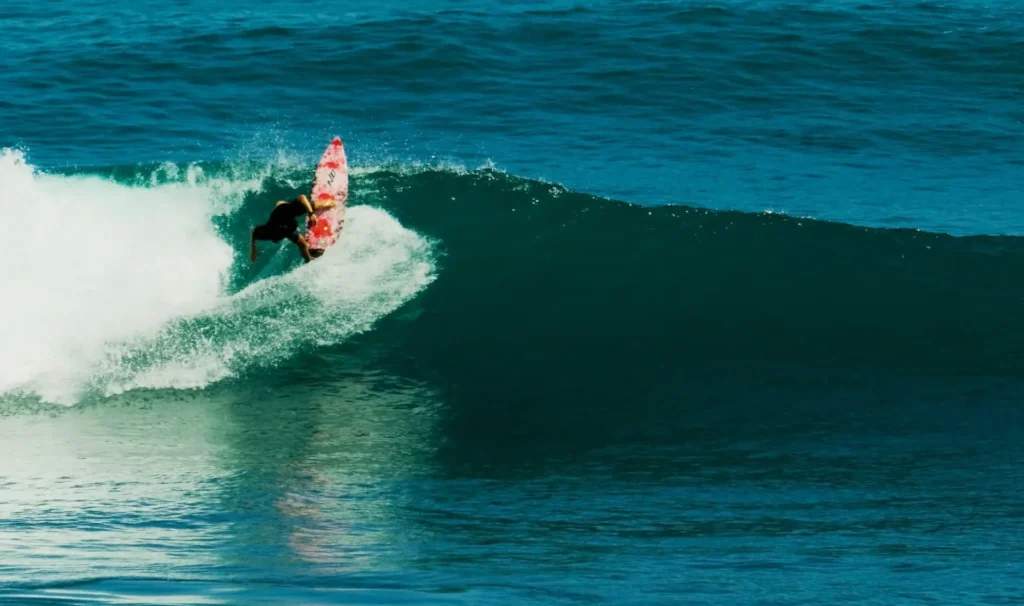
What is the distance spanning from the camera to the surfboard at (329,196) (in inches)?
517

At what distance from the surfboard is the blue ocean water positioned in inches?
28.0

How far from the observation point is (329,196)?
13492 millimetres

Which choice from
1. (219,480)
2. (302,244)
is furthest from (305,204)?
(219,480)

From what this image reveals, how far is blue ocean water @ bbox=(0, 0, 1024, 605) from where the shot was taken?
899 cm

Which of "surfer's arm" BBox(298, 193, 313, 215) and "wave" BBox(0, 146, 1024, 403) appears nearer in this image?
"surfer's arm" BBox(298, 193, 313, 215)

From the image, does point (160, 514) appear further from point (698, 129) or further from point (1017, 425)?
point (698, 129)

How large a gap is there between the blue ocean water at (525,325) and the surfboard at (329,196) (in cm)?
71

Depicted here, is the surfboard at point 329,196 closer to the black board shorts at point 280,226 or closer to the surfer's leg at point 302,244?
the surfer's leg at point 302,244

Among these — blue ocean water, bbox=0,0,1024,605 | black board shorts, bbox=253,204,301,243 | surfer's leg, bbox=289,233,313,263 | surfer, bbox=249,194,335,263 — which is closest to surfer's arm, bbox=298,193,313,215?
surfer, bbox=249,194,335,263

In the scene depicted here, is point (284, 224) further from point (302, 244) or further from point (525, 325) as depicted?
point (525, 325)

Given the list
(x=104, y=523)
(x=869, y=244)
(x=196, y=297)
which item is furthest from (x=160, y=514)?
(x=869, y=244)

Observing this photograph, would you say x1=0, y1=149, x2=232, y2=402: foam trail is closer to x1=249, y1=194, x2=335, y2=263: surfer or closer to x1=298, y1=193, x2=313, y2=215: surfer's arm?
x1=249, y1=194, x2=335, y2=263: surfer

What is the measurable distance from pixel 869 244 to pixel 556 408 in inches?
200

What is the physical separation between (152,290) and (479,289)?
3.52 meters
